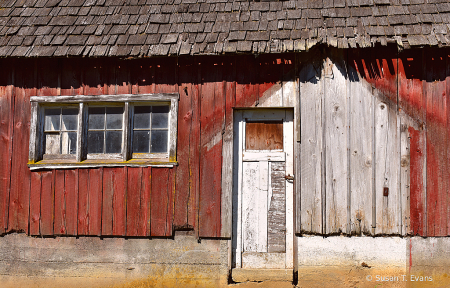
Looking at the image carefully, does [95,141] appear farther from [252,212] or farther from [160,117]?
[252,212]

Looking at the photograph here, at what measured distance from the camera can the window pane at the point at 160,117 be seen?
528cm

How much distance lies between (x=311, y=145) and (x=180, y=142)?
1854 millimetres

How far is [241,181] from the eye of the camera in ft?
16.9

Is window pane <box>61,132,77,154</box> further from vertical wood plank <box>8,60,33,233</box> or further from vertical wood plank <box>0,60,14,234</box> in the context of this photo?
vertical wood plank <box>0,60,14,234</box>

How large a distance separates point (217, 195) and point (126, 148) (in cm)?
149

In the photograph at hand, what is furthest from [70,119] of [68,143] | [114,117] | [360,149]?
[360,149]

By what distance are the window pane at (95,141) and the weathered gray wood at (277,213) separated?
2565 mm

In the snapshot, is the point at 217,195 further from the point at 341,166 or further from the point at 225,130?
the point at 341,166

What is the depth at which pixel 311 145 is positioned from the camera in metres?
4.97

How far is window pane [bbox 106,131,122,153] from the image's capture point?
17.5 feet

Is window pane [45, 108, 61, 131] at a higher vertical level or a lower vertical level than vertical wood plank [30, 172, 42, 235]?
higher

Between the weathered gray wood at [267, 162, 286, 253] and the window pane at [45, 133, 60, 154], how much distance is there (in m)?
3.25

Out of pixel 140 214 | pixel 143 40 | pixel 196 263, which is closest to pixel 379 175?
pixel 196 263

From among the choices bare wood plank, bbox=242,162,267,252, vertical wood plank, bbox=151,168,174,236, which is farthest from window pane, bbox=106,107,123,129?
bare wood plank, bbox=242,162,267,252
